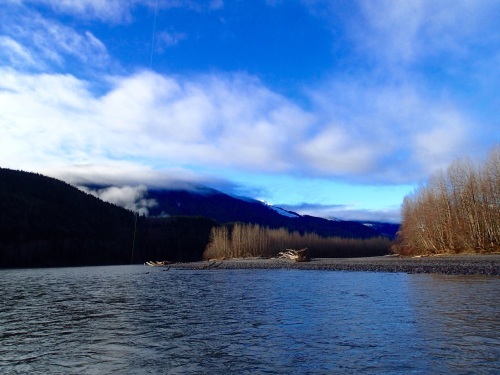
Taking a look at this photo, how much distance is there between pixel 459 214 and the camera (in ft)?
211

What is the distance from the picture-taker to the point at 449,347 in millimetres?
10133

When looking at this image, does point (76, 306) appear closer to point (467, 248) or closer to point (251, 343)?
point (251, 343)

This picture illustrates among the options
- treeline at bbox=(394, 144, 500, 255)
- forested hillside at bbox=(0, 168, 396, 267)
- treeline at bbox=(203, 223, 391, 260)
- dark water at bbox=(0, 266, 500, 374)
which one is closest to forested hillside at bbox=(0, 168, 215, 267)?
forested hillside at bbox=(0, 168, 396, 267)

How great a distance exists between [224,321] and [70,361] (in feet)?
21.2

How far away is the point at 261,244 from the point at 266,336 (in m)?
107

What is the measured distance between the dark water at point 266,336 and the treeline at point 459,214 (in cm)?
4332

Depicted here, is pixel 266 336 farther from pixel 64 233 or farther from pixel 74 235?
pixel 74 235

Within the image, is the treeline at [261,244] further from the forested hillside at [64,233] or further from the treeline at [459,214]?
the treeline at [459,214]

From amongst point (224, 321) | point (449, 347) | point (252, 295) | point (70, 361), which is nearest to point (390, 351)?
point (449, 347)

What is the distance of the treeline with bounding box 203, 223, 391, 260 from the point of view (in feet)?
379

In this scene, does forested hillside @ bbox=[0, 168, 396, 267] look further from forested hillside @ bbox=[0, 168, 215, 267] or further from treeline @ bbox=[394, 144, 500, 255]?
treeline @ bbox=[394, 144, 500, 255]

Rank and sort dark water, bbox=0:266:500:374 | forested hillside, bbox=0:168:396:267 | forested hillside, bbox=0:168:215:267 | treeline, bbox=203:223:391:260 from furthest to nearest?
1. forested hillside, bbox=0:168:215:267
2. forested hillside, bbox=0:168:396:267
3. treeline, bbox=203:223:391:260
4. dark water, bbox=0:266:500:374

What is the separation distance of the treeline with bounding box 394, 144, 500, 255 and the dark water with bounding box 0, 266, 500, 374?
4332 centimetres

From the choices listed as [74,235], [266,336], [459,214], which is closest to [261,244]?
[459,214]
